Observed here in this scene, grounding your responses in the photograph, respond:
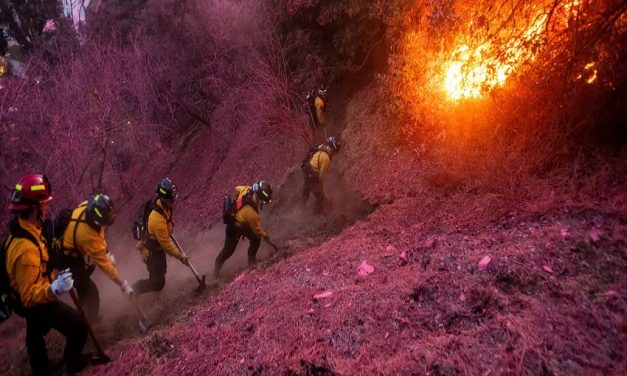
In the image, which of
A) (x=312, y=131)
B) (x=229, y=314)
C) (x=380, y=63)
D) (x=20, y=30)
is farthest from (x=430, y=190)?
(x=20, y=30)

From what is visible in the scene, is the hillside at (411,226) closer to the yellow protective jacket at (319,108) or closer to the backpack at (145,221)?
the yellow protective jacket at (319,108)

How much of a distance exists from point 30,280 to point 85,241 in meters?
1.30

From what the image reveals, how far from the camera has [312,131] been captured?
1278 cm

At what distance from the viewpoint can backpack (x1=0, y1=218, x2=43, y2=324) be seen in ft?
13.6

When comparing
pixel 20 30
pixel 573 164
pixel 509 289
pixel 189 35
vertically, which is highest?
pixel 20 30

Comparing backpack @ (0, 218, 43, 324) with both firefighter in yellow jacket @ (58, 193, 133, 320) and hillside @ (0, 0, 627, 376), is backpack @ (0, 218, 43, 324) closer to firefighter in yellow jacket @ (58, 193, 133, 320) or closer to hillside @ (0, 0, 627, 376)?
firefighter in yellow jacket @ (58, 193, 133, 320)

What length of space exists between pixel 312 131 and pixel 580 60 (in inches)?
341

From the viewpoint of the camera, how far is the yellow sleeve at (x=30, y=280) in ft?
13.6

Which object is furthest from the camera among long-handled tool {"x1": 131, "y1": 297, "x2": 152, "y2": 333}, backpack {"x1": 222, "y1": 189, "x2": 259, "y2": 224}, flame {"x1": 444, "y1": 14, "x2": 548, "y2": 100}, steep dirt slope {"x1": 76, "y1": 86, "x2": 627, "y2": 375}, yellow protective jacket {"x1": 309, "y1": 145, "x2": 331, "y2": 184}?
yellow protective jacket {"x1": 309, "y1": 145, "x2": 331, "y2": 184}

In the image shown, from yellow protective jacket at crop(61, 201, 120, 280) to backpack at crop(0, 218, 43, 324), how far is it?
112cm

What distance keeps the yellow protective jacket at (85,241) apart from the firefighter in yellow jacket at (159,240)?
3.05ft

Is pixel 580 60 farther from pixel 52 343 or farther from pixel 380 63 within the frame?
pixel 52 343

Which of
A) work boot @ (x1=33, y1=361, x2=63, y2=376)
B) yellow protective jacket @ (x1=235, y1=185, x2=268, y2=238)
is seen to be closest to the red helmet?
work boot @ (x1=33, y1=361, x2=63, y2=376)

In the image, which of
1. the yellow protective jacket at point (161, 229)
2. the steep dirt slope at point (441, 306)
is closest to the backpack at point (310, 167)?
the steep dirt slope at point (441, 306)
